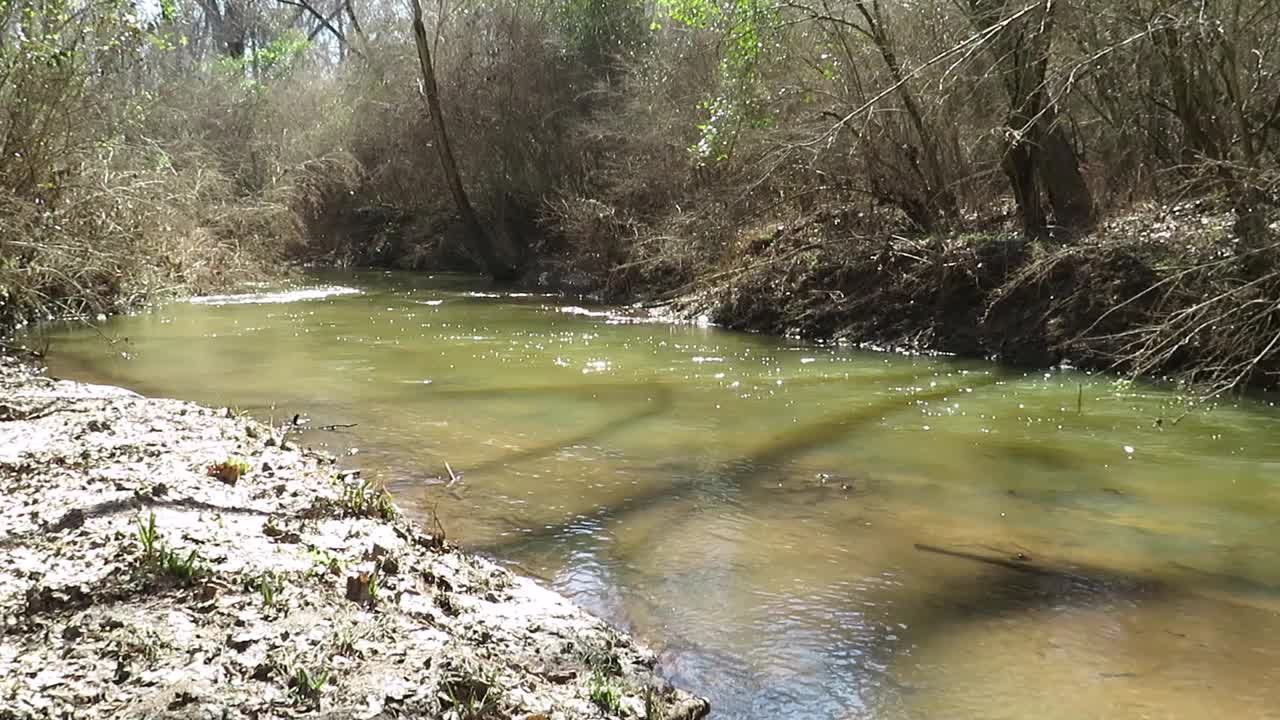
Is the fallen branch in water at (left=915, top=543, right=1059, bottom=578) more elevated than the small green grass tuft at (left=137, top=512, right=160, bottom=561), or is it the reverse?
the small green grass tuft at (left=137, top=512, right=160, bottom=561)

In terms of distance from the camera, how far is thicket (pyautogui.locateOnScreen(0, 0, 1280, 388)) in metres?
9.92

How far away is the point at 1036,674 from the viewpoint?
411cm

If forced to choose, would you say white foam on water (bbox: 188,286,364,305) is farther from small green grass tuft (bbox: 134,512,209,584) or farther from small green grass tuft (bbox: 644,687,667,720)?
small green grass tuft (bbox: 644,687,667,720)

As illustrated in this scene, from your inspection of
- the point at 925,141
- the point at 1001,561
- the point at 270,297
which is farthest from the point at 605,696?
the point at 270,297

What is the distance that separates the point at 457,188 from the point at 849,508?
70.9ft

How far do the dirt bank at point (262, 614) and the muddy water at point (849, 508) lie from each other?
596 millimetres

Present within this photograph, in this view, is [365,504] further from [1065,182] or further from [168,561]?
[1065,182]

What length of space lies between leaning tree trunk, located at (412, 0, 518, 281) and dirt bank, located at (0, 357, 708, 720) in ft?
69.5


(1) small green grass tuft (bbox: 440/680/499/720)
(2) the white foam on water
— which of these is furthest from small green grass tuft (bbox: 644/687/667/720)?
(2) the white foam on water

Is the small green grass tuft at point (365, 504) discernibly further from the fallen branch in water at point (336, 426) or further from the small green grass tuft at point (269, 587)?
the fallen branch in water at point (336, 426)

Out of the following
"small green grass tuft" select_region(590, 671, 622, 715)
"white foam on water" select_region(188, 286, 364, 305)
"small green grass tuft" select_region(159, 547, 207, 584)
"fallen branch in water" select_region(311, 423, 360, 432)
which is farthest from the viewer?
"white foam on water" select_region(188, 286, 364, 305)

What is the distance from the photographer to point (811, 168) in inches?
612

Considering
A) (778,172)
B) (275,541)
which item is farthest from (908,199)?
(275,541)

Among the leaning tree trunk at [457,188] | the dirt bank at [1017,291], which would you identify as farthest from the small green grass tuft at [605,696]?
the leaning tree trunk at [457,188]
